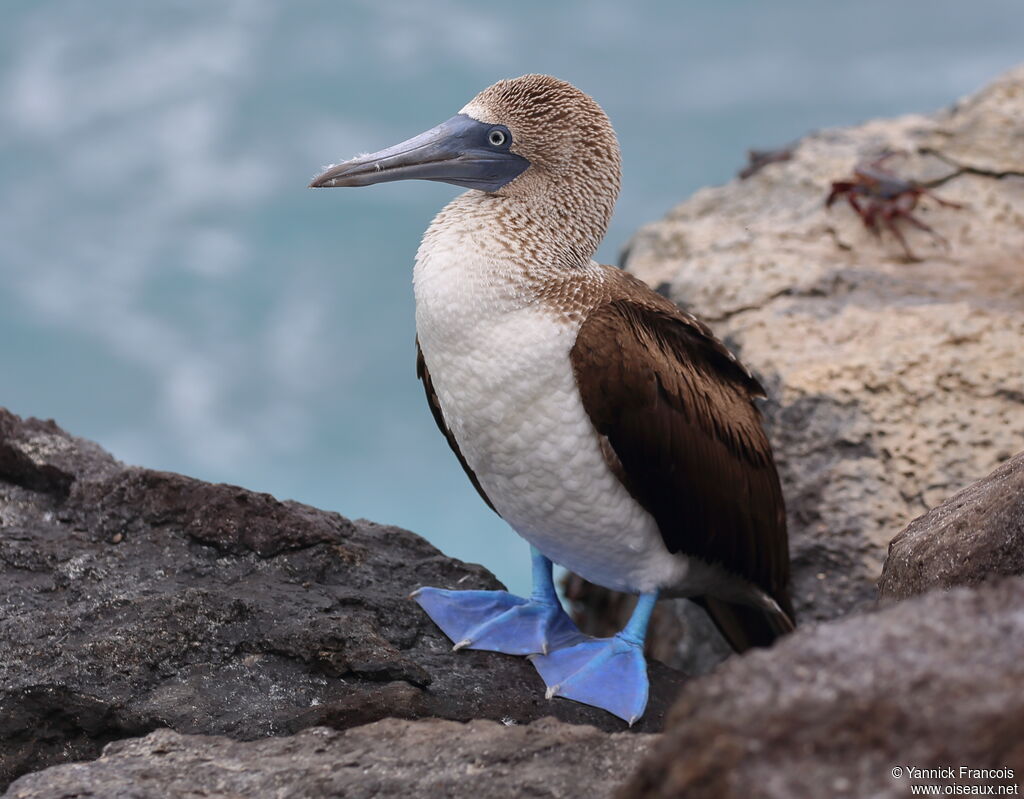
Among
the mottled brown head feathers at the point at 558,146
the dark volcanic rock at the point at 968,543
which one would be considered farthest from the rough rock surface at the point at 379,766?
the mottled brown head feathers at the point at 558,146

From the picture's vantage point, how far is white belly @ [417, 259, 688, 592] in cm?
398

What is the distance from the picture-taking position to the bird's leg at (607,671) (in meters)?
4.11

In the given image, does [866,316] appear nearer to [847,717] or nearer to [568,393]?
[568,393]

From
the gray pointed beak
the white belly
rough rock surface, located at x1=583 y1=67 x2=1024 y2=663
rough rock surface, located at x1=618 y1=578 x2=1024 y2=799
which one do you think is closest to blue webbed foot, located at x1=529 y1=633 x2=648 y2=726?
the white belly

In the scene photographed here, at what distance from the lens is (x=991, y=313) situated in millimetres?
6070

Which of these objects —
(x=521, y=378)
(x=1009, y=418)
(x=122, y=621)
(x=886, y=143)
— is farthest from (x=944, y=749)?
(x=886, y=143)

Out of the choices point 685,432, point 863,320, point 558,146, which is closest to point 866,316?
point 863,320

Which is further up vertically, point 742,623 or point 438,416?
point 438,416

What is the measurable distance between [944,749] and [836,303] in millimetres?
4938

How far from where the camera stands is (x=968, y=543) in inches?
116

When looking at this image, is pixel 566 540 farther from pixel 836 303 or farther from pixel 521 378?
pixel 836 303

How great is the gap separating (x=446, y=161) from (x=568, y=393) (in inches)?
36.2

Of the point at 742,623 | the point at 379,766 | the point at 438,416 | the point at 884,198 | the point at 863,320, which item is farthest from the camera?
the point at 884,198

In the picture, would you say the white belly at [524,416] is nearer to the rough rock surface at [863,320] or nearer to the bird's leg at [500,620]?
the bird's leg at [500,620]
